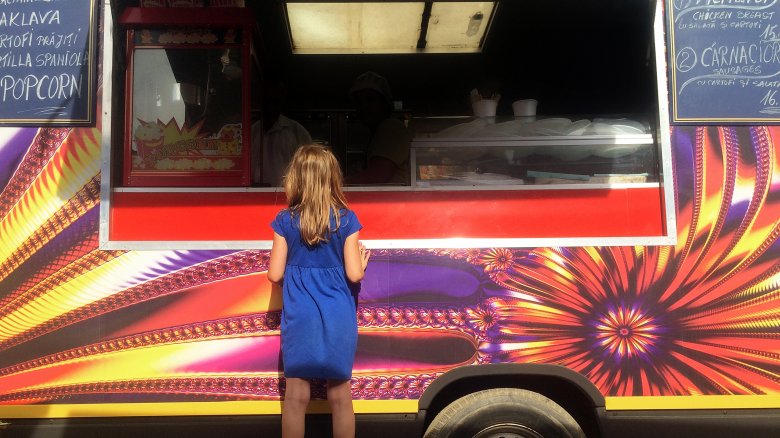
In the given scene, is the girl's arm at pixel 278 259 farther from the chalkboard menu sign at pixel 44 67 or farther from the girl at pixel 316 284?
the chalkboard menu sign at pixel 44 67

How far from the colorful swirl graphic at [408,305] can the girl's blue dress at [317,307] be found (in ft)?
0.81

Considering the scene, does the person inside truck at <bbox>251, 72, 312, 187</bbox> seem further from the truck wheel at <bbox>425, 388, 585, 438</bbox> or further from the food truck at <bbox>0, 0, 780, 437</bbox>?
the truck wheel at <bbox>425, 388, 585, 438</bbox>

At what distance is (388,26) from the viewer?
160 inches

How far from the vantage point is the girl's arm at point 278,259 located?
8.18 feet

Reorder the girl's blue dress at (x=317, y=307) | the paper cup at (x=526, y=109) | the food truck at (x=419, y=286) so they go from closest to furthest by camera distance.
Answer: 1. the girl's blue dress at (x=317, y=307)
2. the food truck at (x=419, y=286)
3. the paper cup at (x=526, y=109)

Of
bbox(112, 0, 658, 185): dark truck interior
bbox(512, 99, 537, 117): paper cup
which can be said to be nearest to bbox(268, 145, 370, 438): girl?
bbox(112, 0, 658, 185): dark truck interior

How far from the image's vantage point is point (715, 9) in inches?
109

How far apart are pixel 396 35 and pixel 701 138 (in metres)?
2.27

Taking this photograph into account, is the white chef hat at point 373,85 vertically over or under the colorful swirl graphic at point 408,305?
over

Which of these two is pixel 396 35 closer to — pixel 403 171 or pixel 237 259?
pixel 403 171

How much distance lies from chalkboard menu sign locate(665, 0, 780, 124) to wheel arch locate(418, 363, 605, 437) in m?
1.33

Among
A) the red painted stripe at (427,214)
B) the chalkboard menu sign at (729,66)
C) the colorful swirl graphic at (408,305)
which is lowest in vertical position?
the colorful swirl graphic at (408,305)

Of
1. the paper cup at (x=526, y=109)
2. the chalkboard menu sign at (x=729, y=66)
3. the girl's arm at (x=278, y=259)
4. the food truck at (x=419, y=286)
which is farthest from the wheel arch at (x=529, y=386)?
the paper cup at (x=526, y=109)

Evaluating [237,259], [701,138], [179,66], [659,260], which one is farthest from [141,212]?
[701,138]
